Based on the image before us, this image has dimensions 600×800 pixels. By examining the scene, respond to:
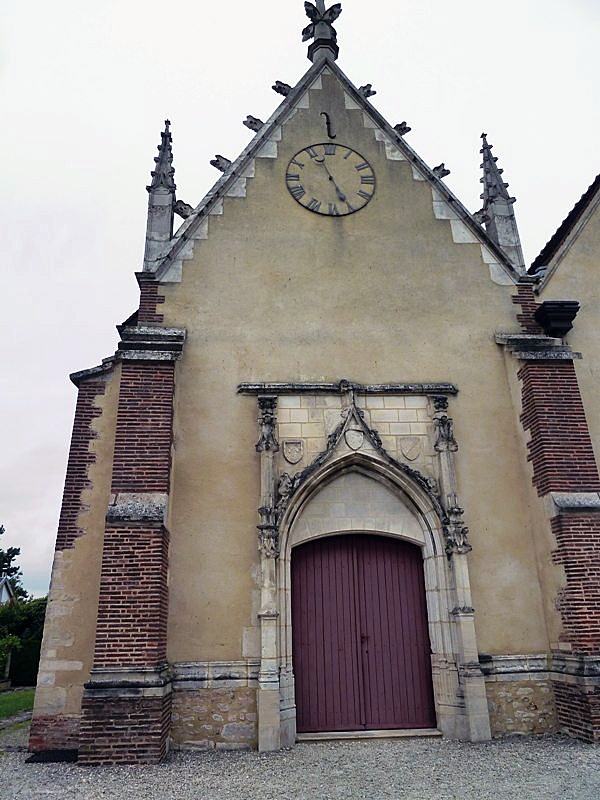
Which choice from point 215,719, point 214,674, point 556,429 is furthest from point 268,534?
point 556,429

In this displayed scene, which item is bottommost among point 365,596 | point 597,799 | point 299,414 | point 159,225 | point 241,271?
point 597,799

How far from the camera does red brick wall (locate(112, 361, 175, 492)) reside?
8164mm

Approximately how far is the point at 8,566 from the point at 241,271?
35.9 meters

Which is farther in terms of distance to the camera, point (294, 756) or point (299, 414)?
point (299, 414)

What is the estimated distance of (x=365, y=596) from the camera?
8656mm

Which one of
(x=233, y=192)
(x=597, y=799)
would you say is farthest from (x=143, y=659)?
(x=233, y=192)

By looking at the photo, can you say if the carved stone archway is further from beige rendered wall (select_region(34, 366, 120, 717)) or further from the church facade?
beige rendered wall (select_region(34, 366, 120, 717))

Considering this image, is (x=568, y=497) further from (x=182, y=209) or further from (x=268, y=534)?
(x=182, y=209)

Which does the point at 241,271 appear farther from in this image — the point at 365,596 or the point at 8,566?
the point at 8,566

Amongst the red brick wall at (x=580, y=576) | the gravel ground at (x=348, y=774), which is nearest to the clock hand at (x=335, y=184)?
the red brick wall at (x=580, y=576)

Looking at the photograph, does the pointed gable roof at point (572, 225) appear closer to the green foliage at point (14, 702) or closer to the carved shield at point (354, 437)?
the carved shield at point (354, 437)

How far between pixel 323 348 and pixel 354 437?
157cm

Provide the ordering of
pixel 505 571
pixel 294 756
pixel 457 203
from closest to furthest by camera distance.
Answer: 1. pixel 294 756
2. pixel 505 571
3. pixel 457 203

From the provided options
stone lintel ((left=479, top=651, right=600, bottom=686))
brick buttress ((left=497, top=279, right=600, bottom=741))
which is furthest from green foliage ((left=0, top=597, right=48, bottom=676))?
brick buttress ((left=497, top=279, right=600, bottom=741))
